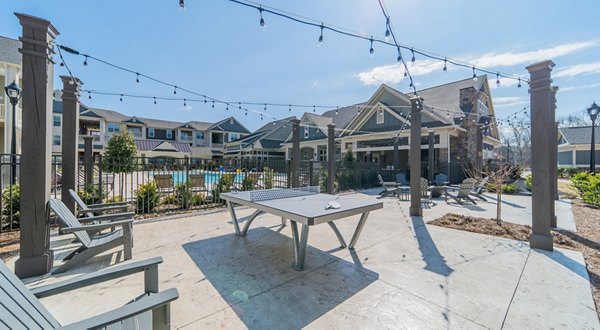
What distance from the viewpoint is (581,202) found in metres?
8.77

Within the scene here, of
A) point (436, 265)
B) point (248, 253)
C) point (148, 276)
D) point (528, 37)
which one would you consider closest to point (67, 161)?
point (248, 253)

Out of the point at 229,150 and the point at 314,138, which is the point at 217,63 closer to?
the point at 314,138

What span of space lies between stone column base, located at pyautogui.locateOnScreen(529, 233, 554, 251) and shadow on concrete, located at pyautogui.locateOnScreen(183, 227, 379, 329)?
328cm

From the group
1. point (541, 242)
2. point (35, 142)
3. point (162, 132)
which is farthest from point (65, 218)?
point (162, 132)

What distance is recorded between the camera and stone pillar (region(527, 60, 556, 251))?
4.10 m

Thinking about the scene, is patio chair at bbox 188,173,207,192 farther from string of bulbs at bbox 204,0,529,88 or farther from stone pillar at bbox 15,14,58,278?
string of bulbs at bbox 204,0,529,88

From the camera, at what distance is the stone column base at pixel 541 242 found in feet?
13.3

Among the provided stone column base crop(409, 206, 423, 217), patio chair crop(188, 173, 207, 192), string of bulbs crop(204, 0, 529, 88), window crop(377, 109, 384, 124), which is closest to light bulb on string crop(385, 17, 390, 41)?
string of bulbs crop(204, 0, 529, 88)

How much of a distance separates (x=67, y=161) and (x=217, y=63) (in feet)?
18.1

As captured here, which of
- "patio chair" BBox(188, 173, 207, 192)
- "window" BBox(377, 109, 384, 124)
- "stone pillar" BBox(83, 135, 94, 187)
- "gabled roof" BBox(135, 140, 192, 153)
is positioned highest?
"window" BBox(377, 109, 384, 124)

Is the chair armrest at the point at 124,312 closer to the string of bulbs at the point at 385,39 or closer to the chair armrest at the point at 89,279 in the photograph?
the chair armrest at the point at 89,279

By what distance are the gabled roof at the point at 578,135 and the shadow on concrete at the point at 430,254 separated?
3262cm

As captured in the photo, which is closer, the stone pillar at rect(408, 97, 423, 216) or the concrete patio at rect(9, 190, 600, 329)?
the concrete patio at rect(9, 190, 600, 329)

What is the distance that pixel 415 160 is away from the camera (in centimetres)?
664
